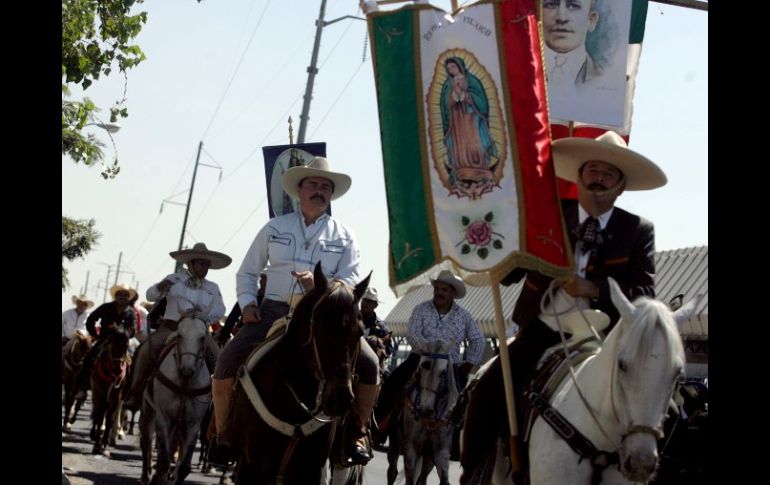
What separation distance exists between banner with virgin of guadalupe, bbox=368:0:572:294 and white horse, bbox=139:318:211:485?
6.68 meters

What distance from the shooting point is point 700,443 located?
12.1 metres

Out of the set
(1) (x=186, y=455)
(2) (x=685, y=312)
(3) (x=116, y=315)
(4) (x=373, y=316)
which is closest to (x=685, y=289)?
(4) (x=373, y=316)

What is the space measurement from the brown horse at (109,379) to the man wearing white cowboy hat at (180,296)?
4931 millimetres

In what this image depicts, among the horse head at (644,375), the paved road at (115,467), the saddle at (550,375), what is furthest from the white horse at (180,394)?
the horse head at (644,375)

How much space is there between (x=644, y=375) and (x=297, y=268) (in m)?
3.77

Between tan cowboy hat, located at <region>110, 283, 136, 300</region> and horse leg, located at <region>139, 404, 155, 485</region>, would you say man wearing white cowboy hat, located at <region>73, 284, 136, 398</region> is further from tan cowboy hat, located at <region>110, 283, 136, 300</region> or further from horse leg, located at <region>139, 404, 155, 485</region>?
horse leg, located at <region>139, 404, 155, 485</region>

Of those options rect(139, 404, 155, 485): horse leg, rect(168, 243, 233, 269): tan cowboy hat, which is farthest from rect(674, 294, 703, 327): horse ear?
rect(168, 243, 233, 269): tan cowboy hat

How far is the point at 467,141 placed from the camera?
23.5ft

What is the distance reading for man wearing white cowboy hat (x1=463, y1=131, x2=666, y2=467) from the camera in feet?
23.8

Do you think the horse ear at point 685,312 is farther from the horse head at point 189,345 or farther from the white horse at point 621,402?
the horse head at point 189,345

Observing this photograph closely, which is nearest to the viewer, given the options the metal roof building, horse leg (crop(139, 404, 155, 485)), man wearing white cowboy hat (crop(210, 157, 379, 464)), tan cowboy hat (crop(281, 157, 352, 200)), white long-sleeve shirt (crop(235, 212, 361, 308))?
man wearing white cowboy hat (crop(210, 157, 379, 464))

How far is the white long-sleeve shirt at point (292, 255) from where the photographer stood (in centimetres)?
923

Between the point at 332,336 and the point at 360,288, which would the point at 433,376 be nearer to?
the point at 360,288
